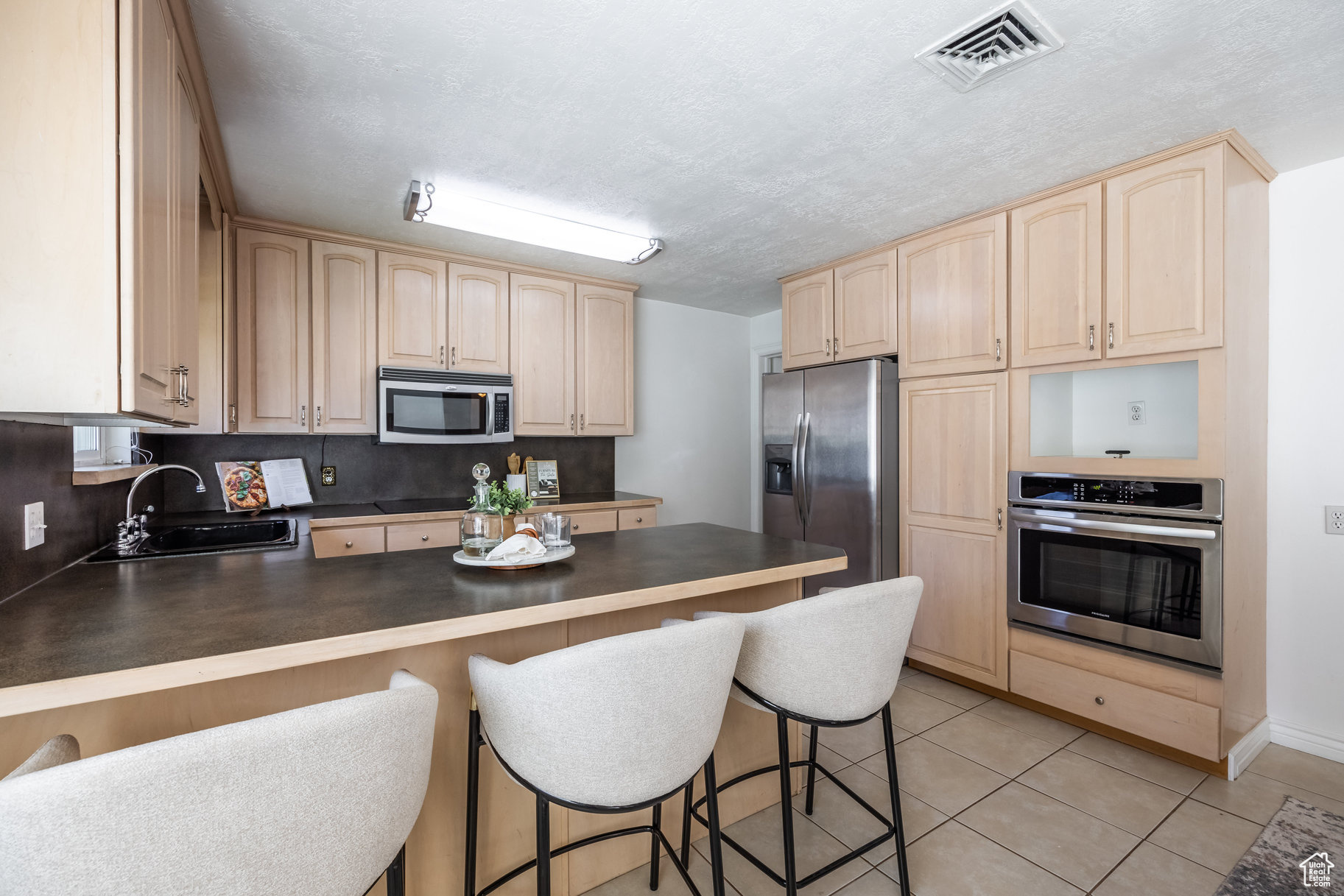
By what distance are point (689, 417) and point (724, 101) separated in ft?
10.0

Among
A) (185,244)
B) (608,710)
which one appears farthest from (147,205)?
(608,710)

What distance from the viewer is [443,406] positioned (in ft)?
11.2

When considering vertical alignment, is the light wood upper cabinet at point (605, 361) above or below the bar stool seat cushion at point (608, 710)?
above

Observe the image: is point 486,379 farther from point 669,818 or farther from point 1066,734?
point 1066,734

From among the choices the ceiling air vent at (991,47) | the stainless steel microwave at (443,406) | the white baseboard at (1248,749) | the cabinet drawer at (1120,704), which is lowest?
the white baseboard at (1248,749)

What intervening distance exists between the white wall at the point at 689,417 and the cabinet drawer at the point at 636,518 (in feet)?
2.01

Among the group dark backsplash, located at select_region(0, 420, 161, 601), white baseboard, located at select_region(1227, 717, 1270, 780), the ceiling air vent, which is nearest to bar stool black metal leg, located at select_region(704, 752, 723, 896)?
dark backsplash, located at select_region(0, 420, 161, 601)

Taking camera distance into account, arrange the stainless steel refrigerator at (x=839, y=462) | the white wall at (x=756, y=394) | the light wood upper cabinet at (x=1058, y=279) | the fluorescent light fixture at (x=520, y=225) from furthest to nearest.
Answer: the white wall at (x=756, y=394)
the stainless steel refrigerator at (x=839, y=462)
the fluorescent light fixture at (x=520, y=225)
the light wood upper cabinet at (x=1058, y=279)

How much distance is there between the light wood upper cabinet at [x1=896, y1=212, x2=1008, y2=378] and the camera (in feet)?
9.32

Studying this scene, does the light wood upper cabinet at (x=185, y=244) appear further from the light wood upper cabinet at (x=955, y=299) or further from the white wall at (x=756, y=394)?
the white wall at (x=756, y=394)

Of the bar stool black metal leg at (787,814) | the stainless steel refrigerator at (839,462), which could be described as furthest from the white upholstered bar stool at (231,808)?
the stainless steel refrigerator at (839,462)

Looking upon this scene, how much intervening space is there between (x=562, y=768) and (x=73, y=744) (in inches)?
28.3

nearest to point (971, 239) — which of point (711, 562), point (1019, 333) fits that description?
point (1019, 333)

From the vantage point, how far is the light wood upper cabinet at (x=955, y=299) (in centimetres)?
284
